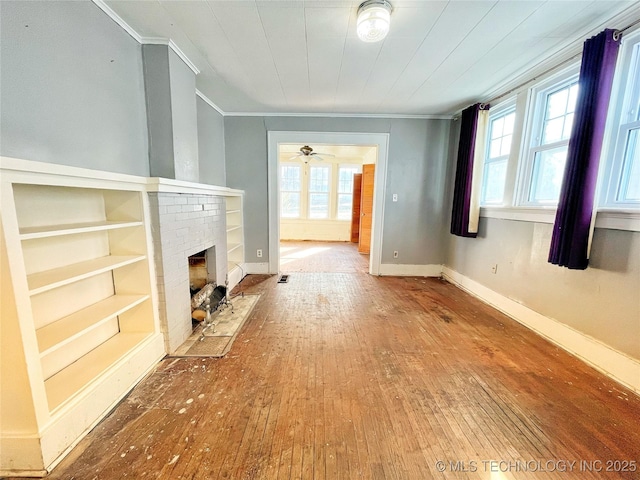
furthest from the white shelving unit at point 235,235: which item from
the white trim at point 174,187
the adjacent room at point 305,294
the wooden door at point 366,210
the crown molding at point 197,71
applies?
the wooden door at point 366,210

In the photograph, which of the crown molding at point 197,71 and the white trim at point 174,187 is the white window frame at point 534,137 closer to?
the crown molding at point 197,71

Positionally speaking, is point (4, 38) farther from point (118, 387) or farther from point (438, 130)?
point (438, 130)

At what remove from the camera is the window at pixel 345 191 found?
7.42 m

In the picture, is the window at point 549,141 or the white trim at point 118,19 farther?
the window at point 549,141

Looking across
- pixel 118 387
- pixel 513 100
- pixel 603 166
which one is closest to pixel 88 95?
pixel 118 387

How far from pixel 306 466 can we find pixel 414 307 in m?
2.16

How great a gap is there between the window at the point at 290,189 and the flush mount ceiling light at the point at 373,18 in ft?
19.2

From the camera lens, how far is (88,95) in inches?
60.5

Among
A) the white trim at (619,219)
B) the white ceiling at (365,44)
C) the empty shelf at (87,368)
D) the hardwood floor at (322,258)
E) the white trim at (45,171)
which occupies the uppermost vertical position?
the white ceiling at (365,44)

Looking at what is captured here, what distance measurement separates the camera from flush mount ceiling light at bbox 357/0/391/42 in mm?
1583

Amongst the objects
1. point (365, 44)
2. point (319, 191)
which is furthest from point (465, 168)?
point (319, 191)

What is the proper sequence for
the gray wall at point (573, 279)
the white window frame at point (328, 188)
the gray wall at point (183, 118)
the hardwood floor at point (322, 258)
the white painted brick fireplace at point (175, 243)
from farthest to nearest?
the white window frame at point (328, 188) < the hardwood floor at point (322, 258) < the gray wall at point (183, 118) < the white painted brick fireplace at point (175, 243) < the gray wall at point (573, 279)

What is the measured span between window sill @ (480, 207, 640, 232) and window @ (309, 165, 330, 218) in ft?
15.9

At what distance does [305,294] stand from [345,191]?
4.87 metres
